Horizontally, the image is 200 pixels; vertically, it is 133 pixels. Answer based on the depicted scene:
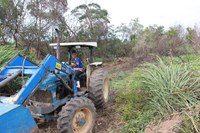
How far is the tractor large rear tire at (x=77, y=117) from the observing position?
164 inches

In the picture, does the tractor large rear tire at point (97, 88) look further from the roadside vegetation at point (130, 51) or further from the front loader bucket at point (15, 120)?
the front loader bucket at point (15, 120)

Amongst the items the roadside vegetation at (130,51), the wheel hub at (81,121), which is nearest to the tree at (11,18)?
the roadside vegetation at (130,51)

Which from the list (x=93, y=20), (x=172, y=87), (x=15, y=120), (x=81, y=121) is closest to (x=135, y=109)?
(x=172, y=87)

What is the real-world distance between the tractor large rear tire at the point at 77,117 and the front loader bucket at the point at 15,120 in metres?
0.62

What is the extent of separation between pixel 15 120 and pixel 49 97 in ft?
5.46

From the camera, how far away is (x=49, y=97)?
5.01m

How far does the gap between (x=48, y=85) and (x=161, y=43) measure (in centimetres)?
1182

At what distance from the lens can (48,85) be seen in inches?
191

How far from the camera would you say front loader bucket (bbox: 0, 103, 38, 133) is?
323cm

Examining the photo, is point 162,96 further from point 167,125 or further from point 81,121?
point 81,121

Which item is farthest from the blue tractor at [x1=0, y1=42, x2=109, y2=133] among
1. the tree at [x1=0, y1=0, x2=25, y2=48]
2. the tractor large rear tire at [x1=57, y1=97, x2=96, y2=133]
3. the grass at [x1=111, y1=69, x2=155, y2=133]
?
the tree at [x1=0, y1=0, x2=25, y2=48]

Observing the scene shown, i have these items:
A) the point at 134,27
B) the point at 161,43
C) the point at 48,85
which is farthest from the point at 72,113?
the point at 134,27

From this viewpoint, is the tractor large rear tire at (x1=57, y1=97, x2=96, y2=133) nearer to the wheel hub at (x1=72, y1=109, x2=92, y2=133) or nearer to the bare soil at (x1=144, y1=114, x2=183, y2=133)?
the wheel hub at (x1=72, y1=109, x2=92, y2=133)

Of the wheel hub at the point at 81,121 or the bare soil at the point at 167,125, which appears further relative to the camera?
the wheel hub at the point at 81,121
